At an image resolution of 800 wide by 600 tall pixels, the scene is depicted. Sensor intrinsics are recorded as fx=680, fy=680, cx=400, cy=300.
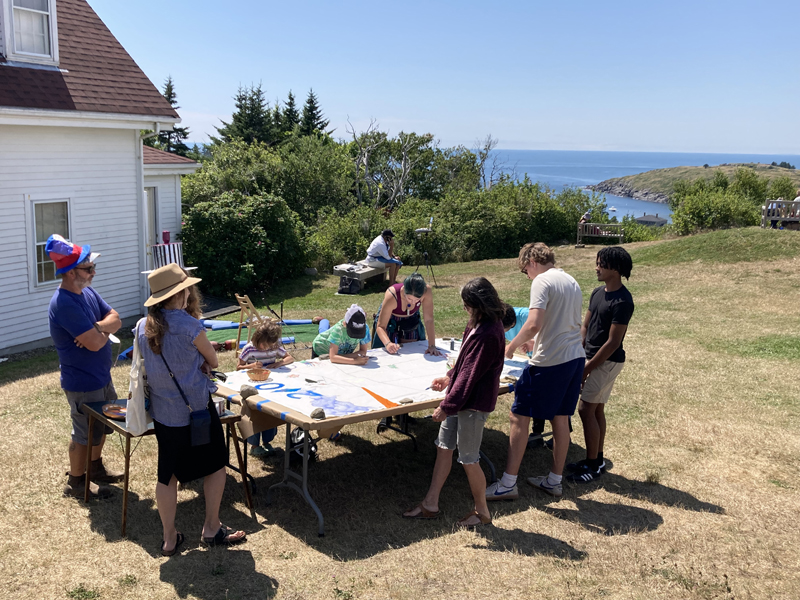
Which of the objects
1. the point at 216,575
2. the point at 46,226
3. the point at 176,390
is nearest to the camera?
the point at 216,575

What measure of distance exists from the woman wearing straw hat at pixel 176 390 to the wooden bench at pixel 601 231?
2203 centimetres

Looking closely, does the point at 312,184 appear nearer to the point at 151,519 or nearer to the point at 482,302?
the point at 151,519

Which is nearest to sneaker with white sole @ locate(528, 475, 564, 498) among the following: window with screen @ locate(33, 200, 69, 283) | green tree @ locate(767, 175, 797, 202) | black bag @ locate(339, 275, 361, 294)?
window with screen @ locate(33, 200, 69, 283)

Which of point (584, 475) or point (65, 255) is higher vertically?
point (65, 255)

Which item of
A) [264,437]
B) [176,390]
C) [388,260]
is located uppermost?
[388,260]

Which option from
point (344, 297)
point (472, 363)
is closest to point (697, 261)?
point (344, 297)

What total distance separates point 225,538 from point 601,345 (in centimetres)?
316

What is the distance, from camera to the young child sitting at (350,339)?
5.73m

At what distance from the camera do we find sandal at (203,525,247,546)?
427cm

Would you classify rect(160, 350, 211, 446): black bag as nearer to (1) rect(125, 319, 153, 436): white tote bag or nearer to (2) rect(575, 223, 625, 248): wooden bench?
(1) rect(125, 319, 153, 436): white tote bag

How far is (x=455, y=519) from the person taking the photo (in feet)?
15.9

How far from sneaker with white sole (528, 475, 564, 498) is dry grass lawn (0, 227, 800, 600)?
0.08 meters

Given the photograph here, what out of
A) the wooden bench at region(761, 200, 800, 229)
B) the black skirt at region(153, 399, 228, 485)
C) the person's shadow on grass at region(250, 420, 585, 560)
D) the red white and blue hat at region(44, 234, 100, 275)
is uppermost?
the wooden bench at region(761, 200, 800, 229)

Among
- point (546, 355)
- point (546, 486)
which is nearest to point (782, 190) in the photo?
point (546, 486)
